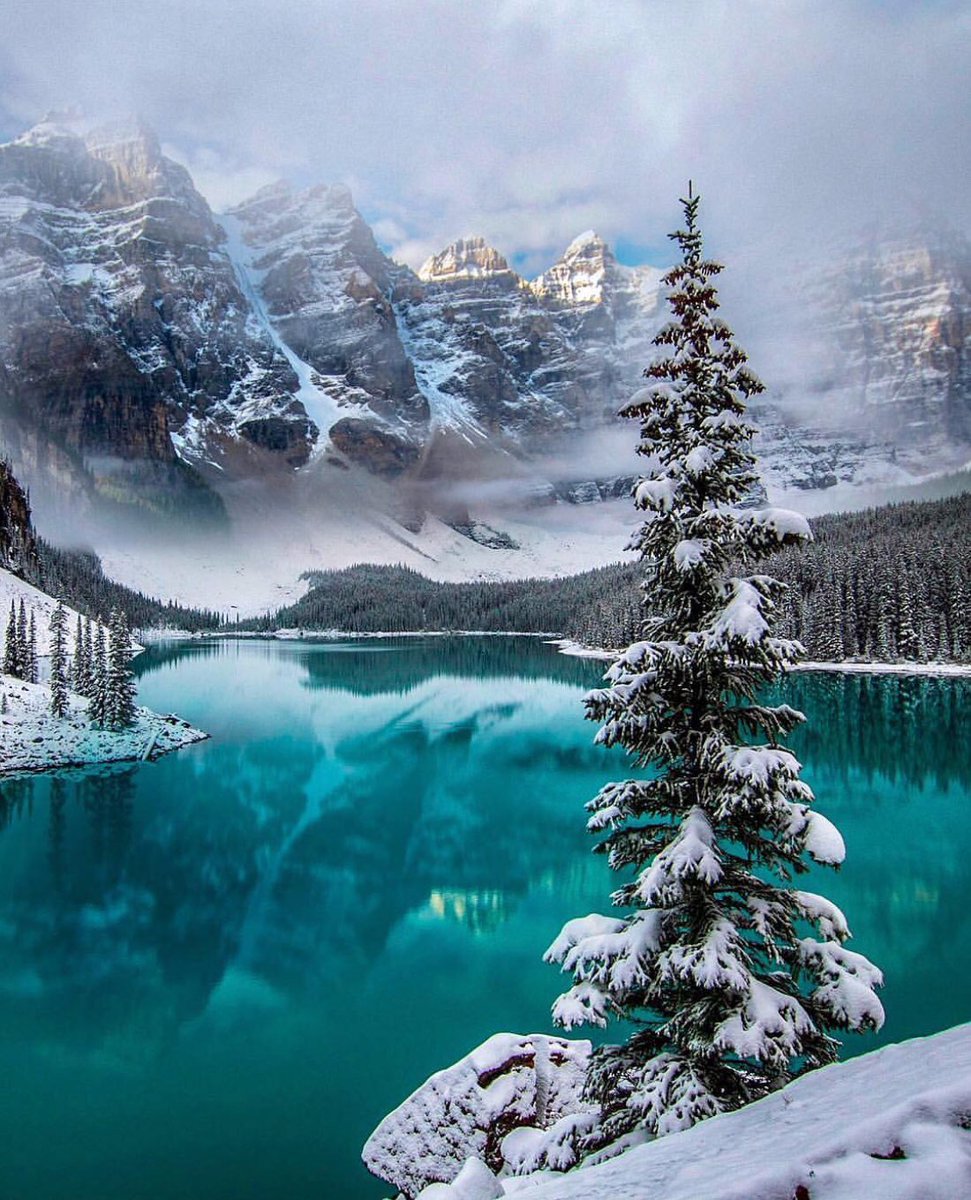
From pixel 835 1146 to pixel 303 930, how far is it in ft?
78.4

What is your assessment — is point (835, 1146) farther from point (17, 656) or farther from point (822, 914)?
point (17, 656)

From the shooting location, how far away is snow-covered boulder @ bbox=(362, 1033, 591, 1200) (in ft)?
38.5

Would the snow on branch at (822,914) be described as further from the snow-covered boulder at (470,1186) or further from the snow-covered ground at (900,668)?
the snow-covered ground at (900,668)

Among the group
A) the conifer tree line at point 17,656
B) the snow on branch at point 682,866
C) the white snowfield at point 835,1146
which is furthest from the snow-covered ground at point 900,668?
the white snowfield at point 835,1146

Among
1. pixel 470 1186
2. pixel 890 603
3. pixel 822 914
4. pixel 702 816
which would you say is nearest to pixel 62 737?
pixel 470 1186

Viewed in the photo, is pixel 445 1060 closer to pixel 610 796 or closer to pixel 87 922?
pixel 610 796

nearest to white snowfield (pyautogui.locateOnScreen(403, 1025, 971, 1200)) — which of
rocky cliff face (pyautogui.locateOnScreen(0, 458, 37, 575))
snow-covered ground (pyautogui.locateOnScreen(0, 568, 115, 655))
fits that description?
rocky cliff face (pyautogui.locateOnScreen(0, 458, 37, 575))

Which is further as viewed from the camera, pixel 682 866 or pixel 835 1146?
pixel 682 866

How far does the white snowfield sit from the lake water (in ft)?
34.7

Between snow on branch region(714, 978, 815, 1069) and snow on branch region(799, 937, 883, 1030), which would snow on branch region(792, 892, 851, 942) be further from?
snow on branch region(714, 978, 815, 1069)

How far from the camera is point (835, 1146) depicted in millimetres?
3658

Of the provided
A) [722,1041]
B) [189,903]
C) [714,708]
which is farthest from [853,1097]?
[189,903]

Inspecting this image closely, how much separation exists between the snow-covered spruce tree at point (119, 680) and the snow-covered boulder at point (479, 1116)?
150 ft

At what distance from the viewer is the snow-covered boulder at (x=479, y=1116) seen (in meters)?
11.8
